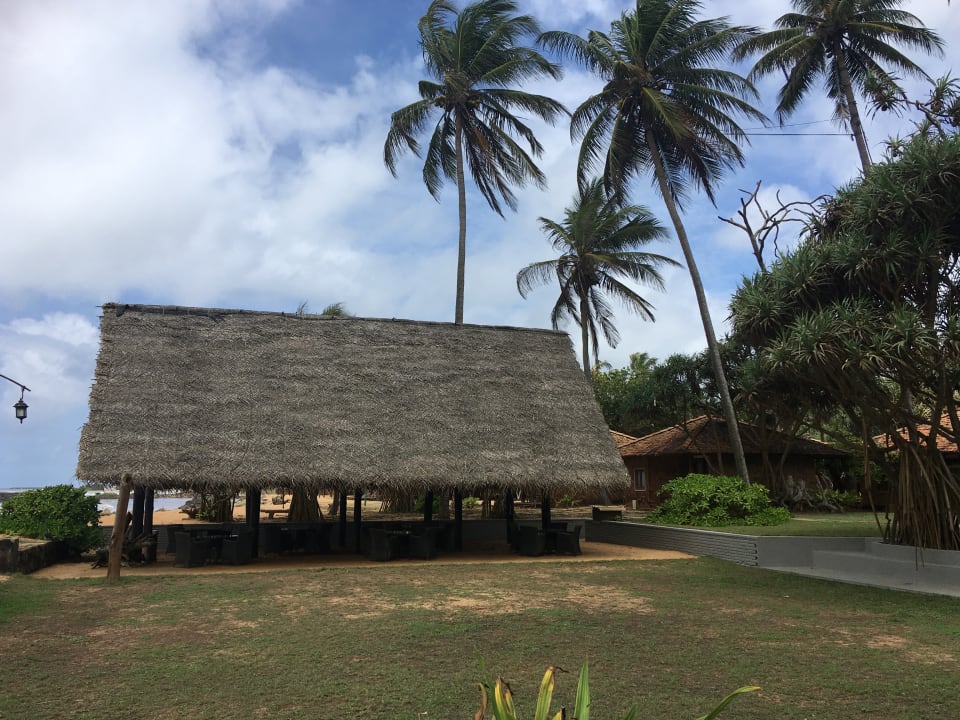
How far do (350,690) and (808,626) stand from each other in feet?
15.9

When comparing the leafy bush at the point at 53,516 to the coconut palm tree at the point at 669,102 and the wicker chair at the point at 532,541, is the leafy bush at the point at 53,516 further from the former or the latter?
the coconut palm tree at the point at 669,102

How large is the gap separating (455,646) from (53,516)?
9.74 m

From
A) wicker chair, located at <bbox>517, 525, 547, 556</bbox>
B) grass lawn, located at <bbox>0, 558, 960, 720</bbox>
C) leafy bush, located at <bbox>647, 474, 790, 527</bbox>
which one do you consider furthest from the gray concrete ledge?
wicker chair, located at <bbox>517, 525, 547, 556</bbox>

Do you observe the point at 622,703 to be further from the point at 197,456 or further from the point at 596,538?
the point at 596,538

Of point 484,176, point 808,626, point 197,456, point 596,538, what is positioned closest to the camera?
point 808,626

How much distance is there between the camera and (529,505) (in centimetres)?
2966

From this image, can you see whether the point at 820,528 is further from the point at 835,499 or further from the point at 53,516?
the point at 53,516

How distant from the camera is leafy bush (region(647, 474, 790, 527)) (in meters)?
16.2

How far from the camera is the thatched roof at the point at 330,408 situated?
1249 centimetres

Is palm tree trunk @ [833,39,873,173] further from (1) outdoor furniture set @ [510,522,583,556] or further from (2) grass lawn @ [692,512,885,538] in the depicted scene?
(1) outdoor furniture set @ [510,522,583,556]

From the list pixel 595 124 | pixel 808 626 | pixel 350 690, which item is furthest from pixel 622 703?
pixel 595 124

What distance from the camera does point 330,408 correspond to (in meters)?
14.1

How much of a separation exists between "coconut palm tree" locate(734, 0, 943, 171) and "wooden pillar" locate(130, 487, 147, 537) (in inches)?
786

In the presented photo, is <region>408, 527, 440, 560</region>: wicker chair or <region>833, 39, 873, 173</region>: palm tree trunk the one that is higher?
<region>833, 39, 873, 173</region>: palm tree trunk
